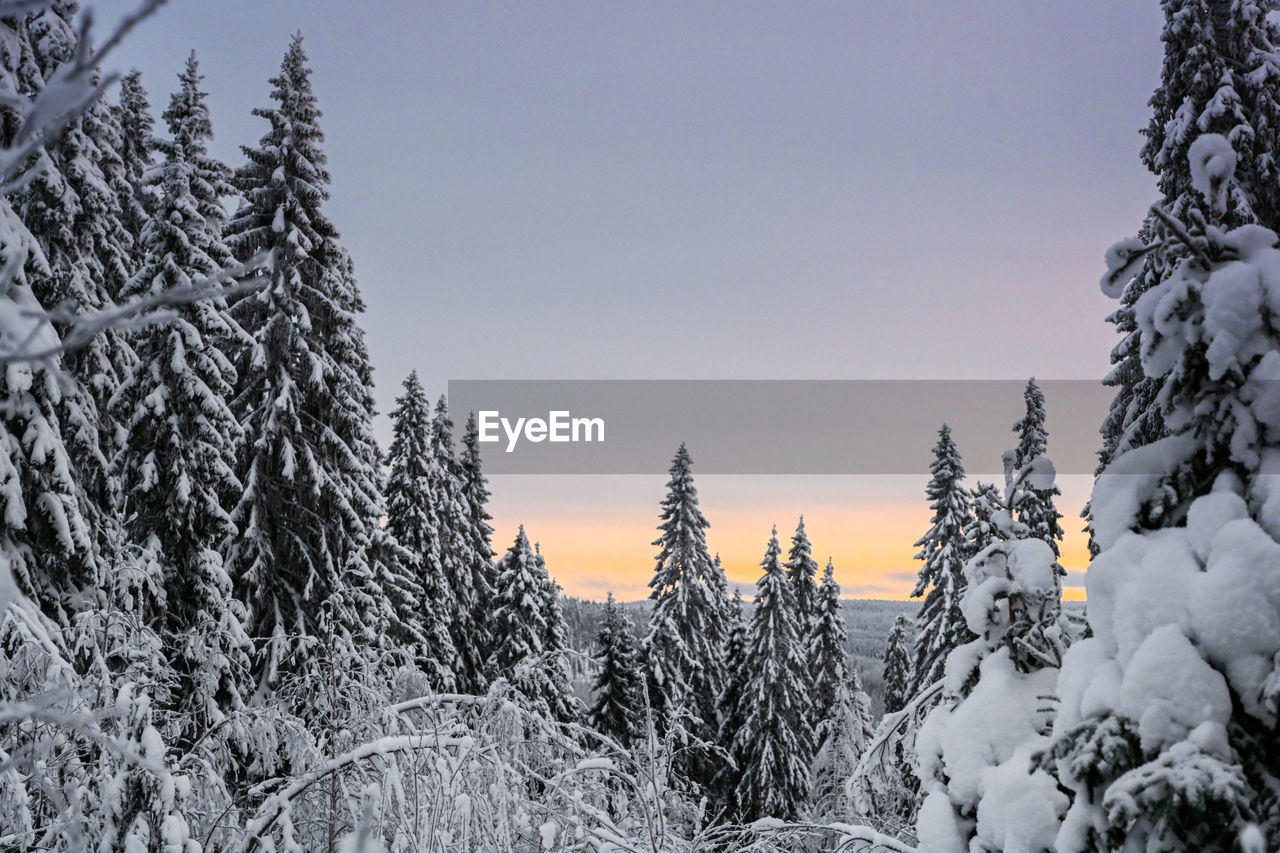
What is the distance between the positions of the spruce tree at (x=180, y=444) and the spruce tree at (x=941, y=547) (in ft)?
60.0

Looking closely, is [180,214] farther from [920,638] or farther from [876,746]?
[920,638]

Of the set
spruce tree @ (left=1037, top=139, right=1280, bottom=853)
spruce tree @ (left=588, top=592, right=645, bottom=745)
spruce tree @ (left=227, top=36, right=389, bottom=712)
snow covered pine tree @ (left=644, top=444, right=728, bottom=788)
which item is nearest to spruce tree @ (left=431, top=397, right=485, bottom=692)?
spruce tree @ (left=588, top=592, right=645, bottom=745)

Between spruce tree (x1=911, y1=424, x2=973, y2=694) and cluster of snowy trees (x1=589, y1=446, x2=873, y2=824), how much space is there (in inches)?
217

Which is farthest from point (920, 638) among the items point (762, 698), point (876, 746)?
point (876, 746)

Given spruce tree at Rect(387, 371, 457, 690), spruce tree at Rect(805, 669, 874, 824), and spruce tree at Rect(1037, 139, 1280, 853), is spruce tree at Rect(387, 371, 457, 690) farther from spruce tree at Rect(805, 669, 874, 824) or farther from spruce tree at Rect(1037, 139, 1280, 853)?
spruce tree at Rect(1037, 139, 1280, 853)

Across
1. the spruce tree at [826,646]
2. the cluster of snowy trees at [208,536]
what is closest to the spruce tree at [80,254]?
the cluster of snowy trees at [208,536]

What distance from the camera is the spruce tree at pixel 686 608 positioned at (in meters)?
30.9

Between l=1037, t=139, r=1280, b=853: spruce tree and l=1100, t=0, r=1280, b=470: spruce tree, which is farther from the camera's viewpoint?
l=1100, t=0, r=1280, b=470: spruce tree

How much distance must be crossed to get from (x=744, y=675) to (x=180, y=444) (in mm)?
21909

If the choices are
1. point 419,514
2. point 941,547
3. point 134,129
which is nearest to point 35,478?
point 134,129

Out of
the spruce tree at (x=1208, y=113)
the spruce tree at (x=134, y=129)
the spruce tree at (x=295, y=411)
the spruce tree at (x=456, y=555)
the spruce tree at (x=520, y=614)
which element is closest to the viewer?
the spruce tree at (x=1208, y=113)

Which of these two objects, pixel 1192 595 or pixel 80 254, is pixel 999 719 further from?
pixel 80 254

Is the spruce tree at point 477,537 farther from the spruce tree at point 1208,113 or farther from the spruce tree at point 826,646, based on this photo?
the spruce tree at point 1208,113

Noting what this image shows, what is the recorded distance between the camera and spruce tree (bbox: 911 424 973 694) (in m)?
24.2
